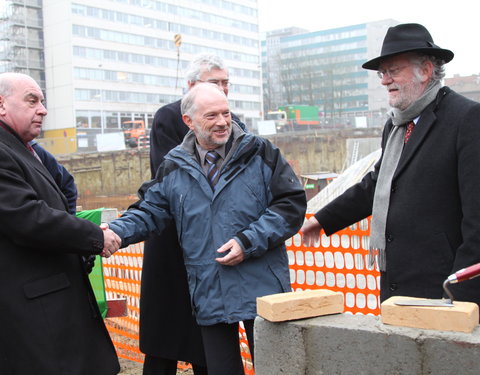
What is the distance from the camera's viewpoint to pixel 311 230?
3.52 meters

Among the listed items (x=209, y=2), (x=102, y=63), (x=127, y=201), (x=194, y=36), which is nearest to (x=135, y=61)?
(x=102, y=63)

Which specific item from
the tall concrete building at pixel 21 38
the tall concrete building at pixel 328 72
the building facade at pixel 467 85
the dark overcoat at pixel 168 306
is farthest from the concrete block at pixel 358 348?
the tall concrete building at pixel 328 72

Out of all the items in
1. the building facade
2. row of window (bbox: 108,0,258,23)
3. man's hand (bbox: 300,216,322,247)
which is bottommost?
man's hand (bbox: 300,216,322,247)

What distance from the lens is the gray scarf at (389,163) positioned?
9.67 ft

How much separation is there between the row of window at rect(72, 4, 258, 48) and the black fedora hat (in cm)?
6477

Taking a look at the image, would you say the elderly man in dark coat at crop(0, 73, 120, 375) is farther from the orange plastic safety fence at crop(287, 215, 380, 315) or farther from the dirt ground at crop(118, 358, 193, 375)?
the dirt ground at crop(118, 358, 193, 375)

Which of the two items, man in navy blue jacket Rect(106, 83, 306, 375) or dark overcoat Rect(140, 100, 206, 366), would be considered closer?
man in navy blue jacket Rect(106, 83, 306, 375)

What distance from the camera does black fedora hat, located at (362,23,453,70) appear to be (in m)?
2.88

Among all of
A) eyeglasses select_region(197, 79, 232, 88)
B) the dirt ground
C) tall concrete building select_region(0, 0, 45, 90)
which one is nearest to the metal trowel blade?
eyeglasses select_region(197, 79, 232, 88)

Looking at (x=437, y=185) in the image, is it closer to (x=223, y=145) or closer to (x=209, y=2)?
(x=223, y=145)

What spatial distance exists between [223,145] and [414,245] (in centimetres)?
121

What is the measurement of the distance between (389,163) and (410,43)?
2.05ft

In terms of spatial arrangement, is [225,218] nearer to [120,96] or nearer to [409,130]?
[409,130]

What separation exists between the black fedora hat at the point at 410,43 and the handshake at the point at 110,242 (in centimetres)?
172
